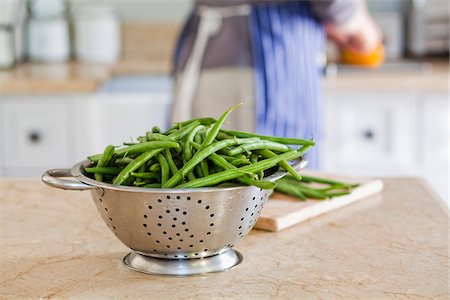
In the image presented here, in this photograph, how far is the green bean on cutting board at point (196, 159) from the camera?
126cm

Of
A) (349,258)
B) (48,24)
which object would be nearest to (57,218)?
(349,258)

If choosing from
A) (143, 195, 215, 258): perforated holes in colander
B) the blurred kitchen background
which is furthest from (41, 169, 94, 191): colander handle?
the blurred kitchen background

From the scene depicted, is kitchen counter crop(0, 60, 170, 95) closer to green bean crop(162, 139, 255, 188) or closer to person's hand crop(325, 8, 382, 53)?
person's hand crop(325, 8, 382, 53)

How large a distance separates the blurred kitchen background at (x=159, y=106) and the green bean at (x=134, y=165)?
6.56 feet

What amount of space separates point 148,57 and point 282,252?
2.76 meters

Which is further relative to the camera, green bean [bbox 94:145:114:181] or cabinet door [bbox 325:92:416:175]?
A: cabinet door [bbox 325:92:416:175]

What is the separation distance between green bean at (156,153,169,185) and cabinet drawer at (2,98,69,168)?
85.8 inches

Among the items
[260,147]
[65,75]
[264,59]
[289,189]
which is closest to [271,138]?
[260,147]

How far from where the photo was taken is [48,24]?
3.98m

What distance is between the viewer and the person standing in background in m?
2.75

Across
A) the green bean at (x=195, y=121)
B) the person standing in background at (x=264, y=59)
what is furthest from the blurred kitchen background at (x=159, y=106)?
the green bean at (x=195, y=121)

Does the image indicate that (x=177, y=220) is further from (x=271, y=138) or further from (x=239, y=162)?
(x=271, y=138)

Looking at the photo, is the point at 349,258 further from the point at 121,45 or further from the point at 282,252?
the point at 121,45

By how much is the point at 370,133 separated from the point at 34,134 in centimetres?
136
